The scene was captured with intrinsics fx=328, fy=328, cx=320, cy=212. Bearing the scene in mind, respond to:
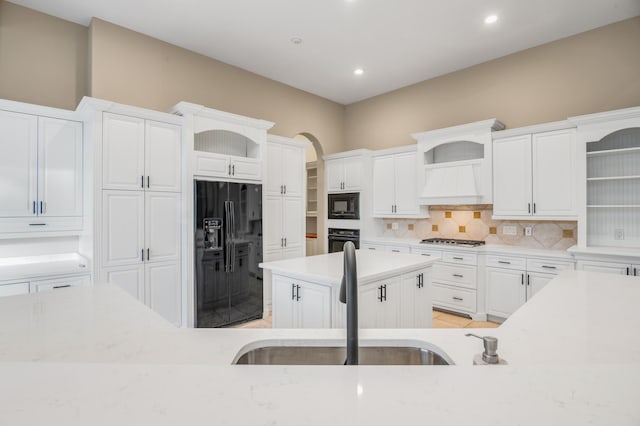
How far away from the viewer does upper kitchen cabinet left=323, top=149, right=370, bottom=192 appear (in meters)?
5.31

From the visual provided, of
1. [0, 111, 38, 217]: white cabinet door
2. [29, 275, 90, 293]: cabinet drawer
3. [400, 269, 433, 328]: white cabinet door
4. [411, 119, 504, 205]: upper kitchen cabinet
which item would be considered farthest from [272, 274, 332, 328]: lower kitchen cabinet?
[411, 119, 504, 205]: upper kitchen cabinet

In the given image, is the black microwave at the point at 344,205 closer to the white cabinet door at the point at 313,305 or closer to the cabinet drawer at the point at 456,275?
the cabinet drawer at the point at 456,275

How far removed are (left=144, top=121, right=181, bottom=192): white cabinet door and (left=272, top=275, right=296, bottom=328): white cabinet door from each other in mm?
1696

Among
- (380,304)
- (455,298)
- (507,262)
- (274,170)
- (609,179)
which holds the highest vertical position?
(274,170)

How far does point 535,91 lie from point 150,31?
4625 mm

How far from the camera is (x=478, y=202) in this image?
4254 mm

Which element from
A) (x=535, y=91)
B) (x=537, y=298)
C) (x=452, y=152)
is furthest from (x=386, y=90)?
(x=537, y=298)

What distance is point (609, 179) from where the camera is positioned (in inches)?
135

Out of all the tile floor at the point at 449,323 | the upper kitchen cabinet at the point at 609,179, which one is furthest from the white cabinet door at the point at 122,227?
the upper kitchen cabinet at the point at 609,179

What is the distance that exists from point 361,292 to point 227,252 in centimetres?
194

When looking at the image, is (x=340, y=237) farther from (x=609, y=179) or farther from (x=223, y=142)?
(x=609, y=179)

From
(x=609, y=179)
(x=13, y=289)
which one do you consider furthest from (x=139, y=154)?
(x=609, y=179)

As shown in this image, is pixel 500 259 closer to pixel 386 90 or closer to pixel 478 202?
pixel 478 202

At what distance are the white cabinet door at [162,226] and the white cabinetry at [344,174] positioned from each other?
9.19 feet
